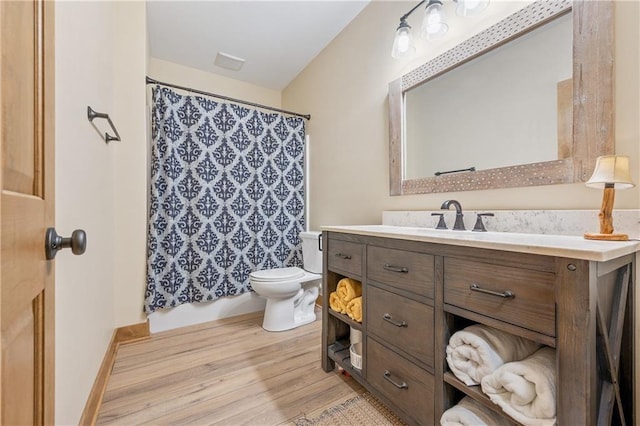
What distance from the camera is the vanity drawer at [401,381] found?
3.46 feet

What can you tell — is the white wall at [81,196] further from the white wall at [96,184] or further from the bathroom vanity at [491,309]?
the bathroom vanity at [491,309]

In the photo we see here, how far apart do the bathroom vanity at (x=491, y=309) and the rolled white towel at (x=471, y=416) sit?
0.04 metres

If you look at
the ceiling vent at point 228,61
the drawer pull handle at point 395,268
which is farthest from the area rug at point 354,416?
the ceiling vent at point 228,61

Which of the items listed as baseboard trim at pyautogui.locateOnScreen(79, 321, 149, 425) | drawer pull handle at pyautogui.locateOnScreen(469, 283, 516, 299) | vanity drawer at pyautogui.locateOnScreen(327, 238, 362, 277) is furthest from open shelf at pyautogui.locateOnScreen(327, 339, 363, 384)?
baseboard trim at pyautogui.locateOnScreen(79, 321, 149, 425)

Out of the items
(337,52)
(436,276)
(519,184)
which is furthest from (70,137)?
(337,52)

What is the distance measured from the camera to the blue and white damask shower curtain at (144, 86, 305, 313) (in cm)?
212

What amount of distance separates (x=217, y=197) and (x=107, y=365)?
130cm

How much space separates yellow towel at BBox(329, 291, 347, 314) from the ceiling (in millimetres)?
2065

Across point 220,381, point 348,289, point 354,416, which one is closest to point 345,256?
point 348,289

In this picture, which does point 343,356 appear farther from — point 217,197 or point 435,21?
point 435,21

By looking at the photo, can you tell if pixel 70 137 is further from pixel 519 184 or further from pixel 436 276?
pixel 519 184

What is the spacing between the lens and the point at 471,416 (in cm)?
93

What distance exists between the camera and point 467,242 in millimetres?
906

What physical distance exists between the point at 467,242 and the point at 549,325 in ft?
0.95
